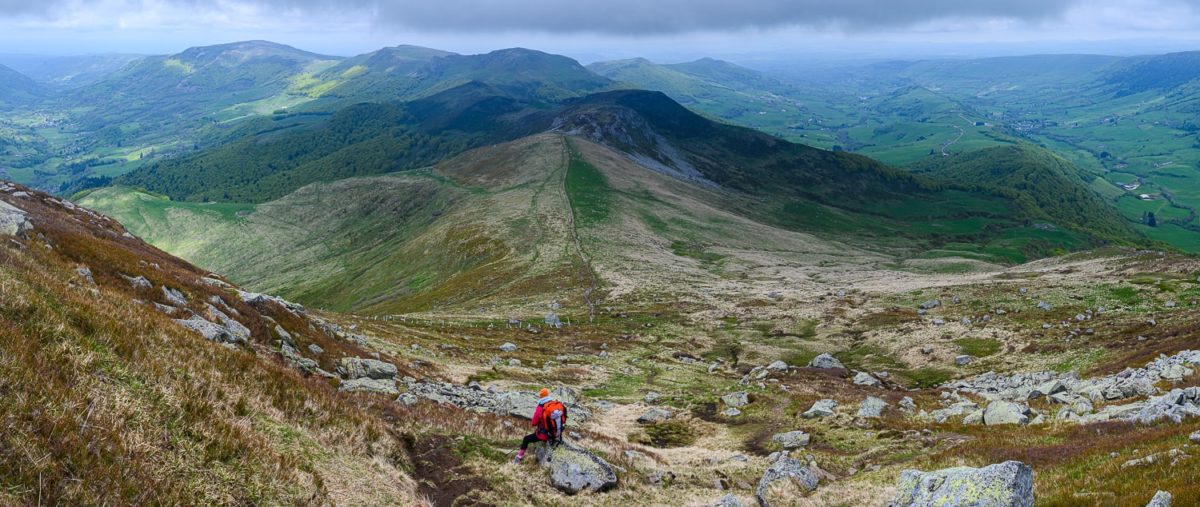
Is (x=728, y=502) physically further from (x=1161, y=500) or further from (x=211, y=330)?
(x=211, y=330)

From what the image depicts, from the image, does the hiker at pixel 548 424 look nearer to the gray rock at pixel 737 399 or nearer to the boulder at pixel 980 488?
the boulder at pixel 980 488

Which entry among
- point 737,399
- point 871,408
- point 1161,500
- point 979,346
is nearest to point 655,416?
point 737,399

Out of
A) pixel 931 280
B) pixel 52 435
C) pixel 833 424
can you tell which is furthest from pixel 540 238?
pixel 52 435

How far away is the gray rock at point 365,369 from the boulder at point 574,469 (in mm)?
18789

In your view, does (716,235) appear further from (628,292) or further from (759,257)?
(628,292)

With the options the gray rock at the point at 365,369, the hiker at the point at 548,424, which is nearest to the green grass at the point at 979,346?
the hiker at the point at 548,424

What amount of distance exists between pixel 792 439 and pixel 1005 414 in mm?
11335

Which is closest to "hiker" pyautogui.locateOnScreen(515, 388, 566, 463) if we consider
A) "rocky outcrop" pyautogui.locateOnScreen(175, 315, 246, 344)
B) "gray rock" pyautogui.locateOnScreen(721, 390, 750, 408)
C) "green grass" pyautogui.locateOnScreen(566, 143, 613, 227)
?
"rocky outcrop" pyautogui.locateOnScreen(175, 315, 246, 344)

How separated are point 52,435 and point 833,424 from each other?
3603 centimetres

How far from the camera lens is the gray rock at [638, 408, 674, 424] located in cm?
3997

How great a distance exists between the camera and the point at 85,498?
941 cm

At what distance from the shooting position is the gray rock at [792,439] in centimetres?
3156

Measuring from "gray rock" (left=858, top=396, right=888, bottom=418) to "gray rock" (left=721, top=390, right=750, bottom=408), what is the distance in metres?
8.40

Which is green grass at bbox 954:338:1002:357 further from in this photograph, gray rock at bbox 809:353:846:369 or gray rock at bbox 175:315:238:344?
gray rock at bbox 175:315:238:344
